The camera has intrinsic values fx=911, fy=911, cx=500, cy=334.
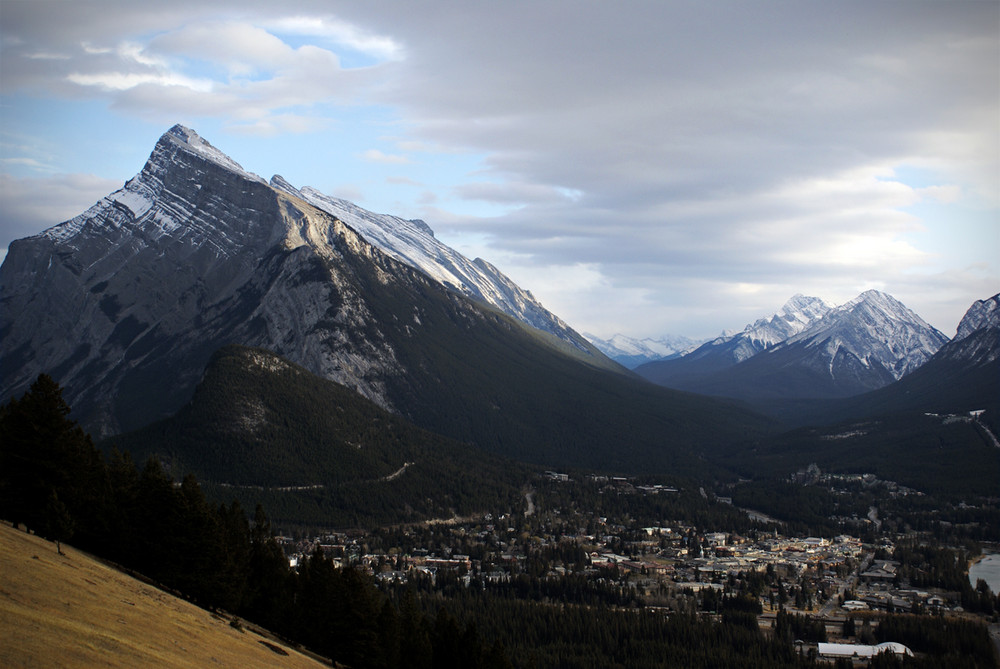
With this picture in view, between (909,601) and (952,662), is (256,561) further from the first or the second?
(909,601)

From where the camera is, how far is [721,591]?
132 metres

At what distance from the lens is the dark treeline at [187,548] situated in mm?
75688

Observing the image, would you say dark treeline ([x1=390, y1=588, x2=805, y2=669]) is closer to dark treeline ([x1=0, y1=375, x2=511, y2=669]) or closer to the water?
dark treeline ([x1=0, y1=375, x2=511, y2=669])

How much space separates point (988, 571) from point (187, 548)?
13851 cm

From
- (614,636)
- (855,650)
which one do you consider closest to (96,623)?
(614,636)

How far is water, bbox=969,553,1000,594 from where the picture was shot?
476ft

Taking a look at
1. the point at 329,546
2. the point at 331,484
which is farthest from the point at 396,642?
the point at 331,484

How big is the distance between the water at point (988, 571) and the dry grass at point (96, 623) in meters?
119

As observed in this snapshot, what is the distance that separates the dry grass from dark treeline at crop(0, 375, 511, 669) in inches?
226

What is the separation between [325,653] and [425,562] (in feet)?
230

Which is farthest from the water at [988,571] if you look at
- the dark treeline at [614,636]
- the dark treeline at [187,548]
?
the dark treeline at [187,548]

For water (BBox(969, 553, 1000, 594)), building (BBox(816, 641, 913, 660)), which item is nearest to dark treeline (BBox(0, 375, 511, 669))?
building (BBox(816, 641, 913, 660))

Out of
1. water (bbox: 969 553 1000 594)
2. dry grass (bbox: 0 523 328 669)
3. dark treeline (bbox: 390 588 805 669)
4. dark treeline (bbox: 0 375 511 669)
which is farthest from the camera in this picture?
water (bbox: 969 553 1000 594)

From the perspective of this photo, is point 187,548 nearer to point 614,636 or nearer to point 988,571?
point 614,636
